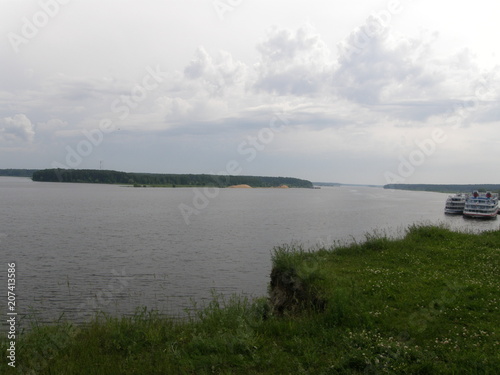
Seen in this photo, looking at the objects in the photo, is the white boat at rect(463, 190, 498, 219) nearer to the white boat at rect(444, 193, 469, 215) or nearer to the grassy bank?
the white boat at rect(444, 193, 469, 215)

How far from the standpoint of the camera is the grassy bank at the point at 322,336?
684 centimetres

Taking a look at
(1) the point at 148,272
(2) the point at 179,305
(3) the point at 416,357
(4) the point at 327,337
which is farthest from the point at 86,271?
(3) the point at 416,357

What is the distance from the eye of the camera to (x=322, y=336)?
8094mm

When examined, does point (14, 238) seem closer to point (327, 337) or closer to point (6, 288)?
point (6, 288)

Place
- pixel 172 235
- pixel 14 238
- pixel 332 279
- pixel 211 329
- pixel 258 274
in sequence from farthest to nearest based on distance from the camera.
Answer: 1. pixel 172 235
2. pixel 14 238
3. pixel 258 274
4. pixel 332 279
5. pixel 211 329

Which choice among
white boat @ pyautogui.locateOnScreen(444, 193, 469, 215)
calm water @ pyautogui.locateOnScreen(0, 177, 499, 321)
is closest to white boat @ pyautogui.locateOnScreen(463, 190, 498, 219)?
white boat @ pyautogui.locateOnScreen(444, 193, 469, 215)

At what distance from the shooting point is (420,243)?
17984 millimetres

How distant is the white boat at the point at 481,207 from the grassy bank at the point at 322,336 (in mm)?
65051

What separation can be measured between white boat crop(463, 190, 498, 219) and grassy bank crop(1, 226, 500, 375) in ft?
213

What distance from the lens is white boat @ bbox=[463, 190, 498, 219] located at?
2712 inches

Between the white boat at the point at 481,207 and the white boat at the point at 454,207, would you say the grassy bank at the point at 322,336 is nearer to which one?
the white boat at the point at 481,207

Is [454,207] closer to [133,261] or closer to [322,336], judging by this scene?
[133,261]

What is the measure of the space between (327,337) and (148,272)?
15.1 m

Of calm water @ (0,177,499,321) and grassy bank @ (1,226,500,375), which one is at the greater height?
grassy bank @ (1,226,500,375)
